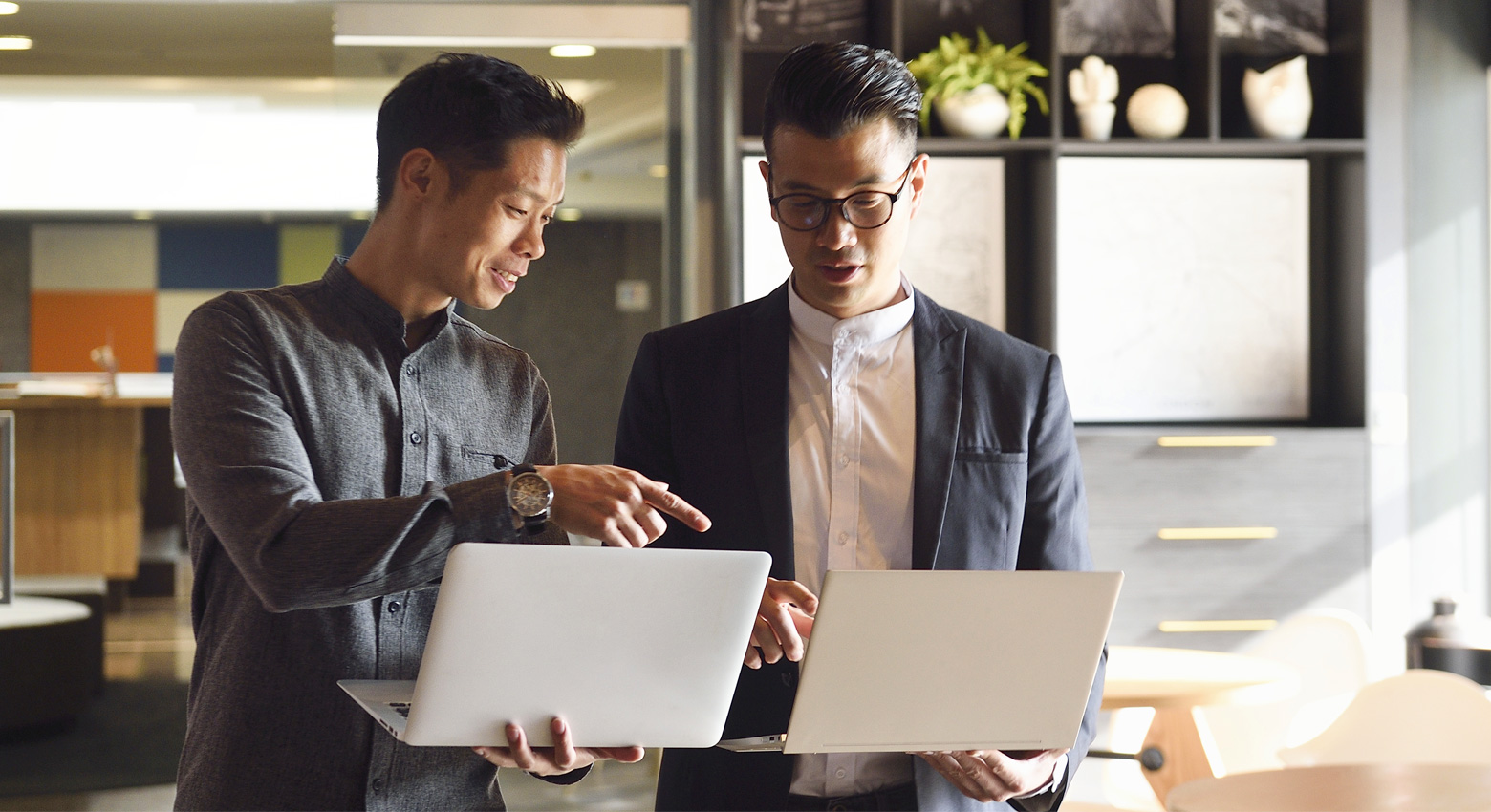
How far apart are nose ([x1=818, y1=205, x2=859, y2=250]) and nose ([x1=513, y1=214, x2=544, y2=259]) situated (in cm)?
32

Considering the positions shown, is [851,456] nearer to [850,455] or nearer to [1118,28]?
[850,455]

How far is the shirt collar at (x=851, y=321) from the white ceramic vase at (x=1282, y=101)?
2.96m

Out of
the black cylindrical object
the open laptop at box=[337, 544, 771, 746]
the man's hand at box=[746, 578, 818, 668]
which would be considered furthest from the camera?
the black cylindrical object

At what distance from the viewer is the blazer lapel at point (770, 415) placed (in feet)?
4.91

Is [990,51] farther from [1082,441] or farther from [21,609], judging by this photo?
[21,609]

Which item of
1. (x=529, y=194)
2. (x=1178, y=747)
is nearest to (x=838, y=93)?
(x=529, y=194)

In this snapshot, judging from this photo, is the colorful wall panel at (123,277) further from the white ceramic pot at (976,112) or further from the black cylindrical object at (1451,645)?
the black cylindrical object at (1451,645)

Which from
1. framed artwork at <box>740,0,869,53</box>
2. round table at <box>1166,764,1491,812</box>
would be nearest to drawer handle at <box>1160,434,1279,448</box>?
framed artwork at <box>740,0,869,53</box>

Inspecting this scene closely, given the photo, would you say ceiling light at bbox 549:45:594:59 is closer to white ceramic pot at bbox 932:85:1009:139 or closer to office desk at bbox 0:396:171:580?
white ceramic pot at bbox 932:85:1009:139

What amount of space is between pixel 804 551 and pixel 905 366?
0.27m

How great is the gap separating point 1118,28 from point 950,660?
11.7ft

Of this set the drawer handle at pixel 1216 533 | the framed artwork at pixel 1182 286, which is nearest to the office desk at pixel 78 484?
the framed artwork at pixel 1182 286

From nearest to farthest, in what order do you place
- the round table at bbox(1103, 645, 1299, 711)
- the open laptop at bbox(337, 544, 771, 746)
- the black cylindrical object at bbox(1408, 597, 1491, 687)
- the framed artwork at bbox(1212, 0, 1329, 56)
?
the open laptop at bbox(337, 544, 771, 746)
the round table at bbox(1103, 645, 1299, 711)
the black cylindrical object at bbox(1408, 597, 1491, 687)
the framed artwork at bbox(1212, 0, 1329, 56)

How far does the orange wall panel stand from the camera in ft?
13.3
